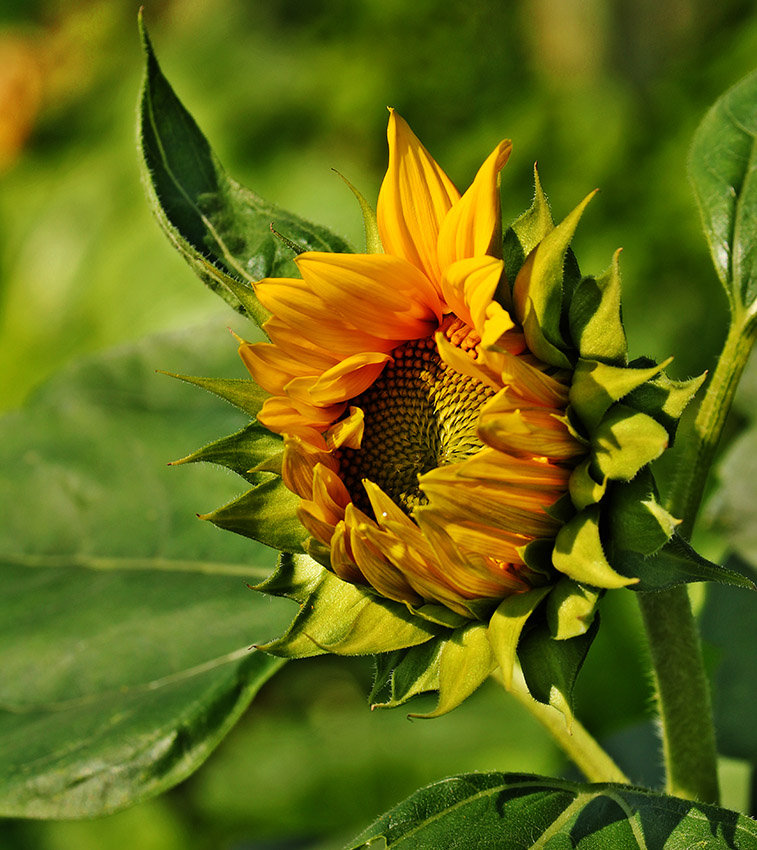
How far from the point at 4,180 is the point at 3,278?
0.69 m

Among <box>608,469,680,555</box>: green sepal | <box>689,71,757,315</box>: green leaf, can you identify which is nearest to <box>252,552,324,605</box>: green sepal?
<box>608,469,680,555</box>: green sepal

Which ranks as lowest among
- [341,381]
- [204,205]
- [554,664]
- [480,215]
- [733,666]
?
[733,666]

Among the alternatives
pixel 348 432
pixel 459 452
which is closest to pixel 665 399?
pixel 459 452

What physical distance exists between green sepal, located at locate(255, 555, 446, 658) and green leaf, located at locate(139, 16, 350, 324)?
1.43 ft

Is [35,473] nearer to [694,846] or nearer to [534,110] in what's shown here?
[694,846]

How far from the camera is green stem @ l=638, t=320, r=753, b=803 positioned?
4.41 ft

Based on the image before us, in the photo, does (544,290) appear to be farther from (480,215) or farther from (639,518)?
(639,518)

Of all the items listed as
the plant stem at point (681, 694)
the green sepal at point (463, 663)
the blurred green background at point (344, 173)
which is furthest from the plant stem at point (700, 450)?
the blurred green background at point (344, 173)

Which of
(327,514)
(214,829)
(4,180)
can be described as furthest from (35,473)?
(4,180)

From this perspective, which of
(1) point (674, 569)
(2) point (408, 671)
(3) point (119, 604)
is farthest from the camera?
(3) point (119, 604)

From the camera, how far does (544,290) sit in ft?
3.82

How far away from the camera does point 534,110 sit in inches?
182

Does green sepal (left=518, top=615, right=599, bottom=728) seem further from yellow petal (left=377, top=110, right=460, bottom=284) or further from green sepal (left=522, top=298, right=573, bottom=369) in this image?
yellow petal (left=377, top=110, right=460, bottom=284)

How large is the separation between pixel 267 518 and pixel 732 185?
2.71ft
